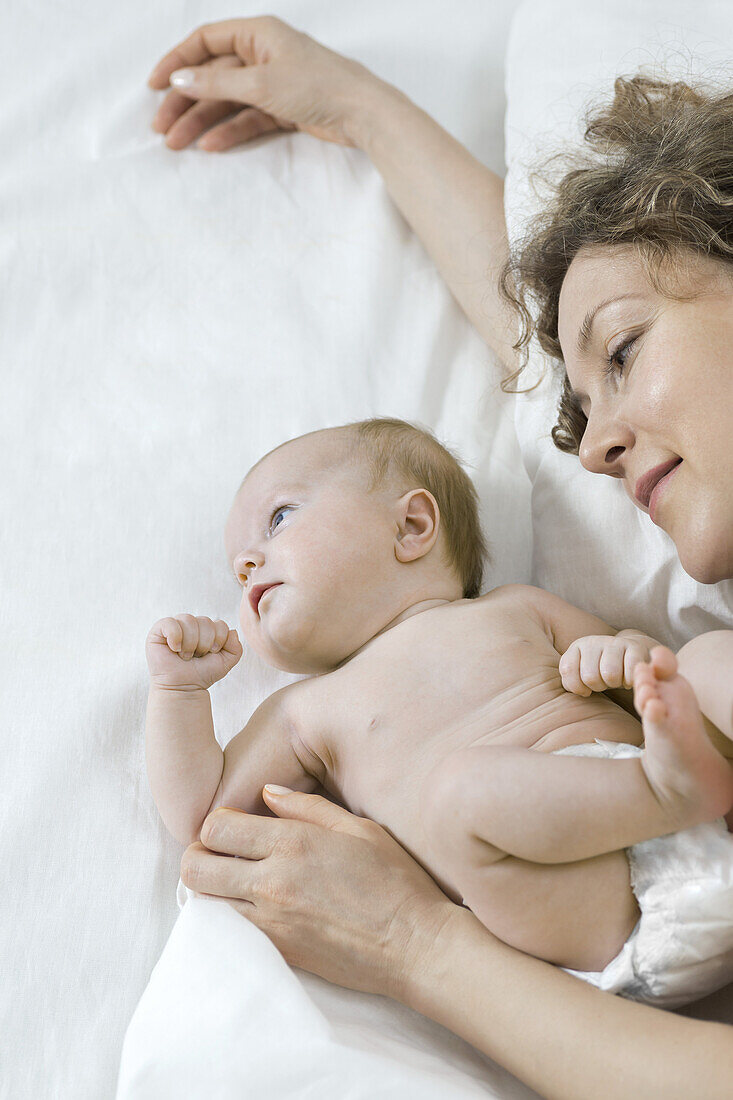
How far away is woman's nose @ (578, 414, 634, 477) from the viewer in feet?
3.58

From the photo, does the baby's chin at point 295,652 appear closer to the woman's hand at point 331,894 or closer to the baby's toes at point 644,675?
the woman's hand at point 331,894

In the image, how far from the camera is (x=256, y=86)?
171 centimetres

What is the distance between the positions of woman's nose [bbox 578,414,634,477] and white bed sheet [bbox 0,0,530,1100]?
11.2 inches

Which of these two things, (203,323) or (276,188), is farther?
(276,188)

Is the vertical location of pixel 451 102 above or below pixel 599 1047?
above

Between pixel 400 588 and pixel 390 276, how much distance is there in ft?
2.24

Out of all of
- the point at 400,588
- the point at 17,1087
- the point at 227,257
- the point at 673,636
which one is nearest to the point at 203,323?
the point at 227,257

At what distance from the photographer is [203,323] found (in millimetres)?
1575

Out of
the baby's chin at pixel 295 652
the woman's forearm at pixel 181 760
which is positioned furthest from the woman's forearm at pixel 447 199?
the woman's forearm at pixel 181 760

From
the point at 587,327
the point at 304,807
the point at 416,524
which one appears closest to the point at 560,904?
the point at 304,807

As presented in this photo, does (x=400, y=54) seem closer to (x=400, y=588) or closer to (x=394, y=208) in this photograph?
(x=394, y=208)

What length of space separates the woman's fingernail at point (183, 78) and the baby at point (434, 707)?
2.84 feet

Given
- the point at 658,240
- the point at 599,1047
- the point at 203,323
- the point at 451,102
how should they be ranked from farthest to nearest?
the point at 451,102 → the point at 203,323 → the point at 658,240 → the point at 599,1047

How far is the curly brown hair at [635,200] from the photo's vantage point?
3.63 ft
